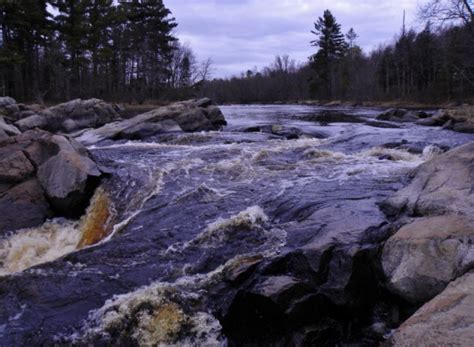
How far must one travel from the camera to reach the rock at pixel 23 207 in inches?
308

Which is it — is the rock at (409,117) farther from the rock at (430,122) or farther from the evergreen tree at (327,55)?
the evergreen tree at (327,55)

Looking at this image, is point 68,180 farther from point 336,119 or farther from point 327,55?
point 327,55

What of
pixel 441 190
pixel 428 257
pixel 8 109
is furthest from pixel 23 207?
pixel 8 109

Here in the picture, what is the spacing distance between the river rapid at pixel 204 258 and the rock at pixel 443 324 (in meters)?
1.14

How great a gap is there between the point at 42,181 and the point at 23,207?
0.76 metres

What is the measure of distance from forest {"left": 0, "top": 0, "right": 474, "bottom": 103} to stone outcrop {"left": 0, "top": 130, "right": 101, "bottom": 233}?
26.6 m

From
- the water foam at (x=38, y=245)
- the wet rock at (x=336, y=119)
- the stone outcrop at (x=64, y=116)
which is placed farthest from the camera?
the wet rock at (x=336, y=119)

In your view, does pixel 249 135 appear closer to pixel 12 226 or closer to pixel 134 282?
pixel 12 226

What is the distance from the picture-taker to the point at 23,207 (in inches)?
320

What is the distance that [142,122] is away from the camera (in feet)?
60.3

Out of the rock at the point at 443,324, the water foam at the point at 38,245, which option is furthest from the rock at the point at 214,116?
the rock at the point at 443,324

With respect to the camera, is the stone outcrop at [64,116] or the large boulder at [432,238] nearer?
the large boulder at [432,238]

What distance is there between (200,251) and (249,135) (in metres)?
11.2

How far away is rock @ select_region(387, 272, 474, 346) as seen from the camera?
2861mm
